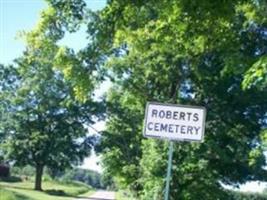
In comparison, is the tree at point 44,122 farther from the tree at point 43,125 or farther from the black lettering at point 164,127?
the black lettering at point 164,127

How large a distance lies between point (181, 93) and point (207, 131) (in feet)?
7.91

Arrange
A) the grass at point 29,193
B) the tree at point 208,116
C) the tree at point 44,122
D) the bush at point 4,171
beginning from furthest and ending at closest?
the bush at point 4,171, the tree at point 44,122, the grass at point 29,193, the tree at point 208,116

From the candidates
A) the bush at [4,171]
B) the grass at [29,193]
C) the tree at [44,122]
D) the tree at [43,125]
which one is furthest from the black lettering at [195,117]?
the bush at [4,171]

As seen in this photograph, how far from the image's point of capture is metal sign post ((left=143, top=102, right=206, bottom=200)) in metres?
8.87

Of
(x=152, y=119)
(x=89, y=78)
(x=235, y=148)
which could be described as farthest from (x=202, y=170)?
(x=152, y=119)

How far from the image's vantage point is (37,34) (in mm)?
16359

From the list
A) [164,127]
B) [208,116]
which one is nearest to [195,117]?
[164,127]

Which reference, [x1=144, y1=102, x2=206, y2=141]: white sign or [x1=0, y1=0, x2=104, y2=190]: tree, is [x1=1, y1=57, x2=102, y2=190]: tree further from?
[x1=144, y1=102, x2=206, y2=141]: white sign

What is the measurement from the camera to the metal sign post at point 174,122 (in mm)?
8867

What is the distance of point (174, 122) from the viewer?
29.3 ft

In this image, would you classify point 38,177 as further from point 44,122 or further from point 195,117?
point 195,117

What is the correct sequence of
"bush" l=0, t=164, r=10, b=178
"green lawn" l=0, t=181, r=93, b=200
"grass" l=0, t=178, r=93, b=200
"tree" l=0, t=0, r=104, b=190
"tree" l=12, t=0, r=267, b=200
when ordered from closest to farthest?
"tree" l=12, t=0, r=267, b=200 < "green lawn" l=0, t=181, r=93, b=200 < "grass" l=0, t=178, r=93, b=200 < "tree" l=0, t=0, r=104, b=190 < "bush" l=0, t=164, r=10, b=178

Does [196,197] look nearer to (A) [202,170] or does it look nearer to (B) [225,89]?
(A) [202,170]

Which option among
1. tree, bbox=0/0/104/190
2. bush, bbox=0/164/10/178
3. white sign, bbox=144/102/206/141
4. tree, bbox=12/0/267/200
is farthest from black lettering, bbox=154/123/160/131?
bush, bbox=0/164/10/178
